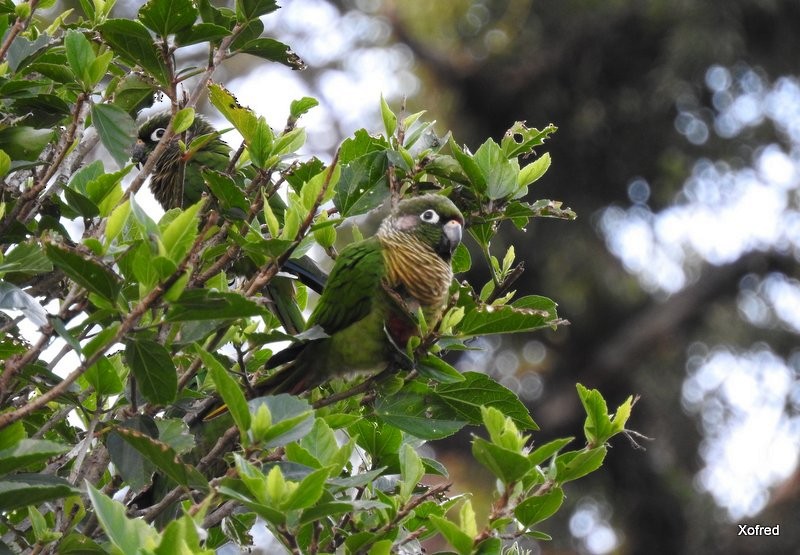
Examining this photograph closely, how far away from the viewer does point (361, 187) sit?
222 cm

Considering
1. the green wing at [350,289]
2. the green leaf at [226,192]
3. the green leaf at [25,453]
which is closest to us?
the green leaf at [25,453]

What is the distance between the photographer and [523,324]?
214cm

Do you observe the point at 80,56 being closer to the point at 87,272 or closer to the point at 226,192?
the point at 226,192

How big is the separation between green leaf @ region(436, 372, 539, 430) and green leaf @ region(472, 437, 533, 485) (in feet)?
1.33

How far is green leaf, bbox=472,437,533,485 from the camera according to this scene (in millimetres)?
1672

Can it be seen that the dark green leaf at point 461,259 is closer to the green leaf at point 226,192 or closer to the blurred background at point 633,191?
the green leaf at point 226,192

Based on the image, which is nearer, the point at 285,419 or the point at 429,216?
the point at 285,419

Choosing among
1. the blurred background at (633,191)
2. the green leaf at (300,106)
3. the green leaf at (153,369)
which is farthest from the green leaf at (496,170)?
the blurred background at (633,191)

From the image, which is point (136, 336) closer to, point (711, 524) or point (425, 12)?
point (425, 12)

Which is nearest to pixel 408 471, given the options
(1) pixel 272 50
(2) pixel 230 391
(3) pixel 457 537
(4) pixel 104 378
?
(3) pixel 457 537

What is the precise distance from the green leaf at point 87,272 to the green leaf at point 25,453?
11.0 inches

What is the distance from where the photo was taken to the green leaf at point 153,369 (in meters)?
1.72

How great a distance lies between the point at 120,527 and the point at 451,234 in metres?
1.41

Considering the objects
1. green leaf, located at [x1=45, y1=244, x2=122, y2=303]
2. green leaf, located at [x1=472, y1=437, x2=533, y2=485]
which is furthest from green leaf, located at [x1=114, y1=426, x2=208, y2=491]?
green leaf, located at [x1=472, y1=437, x2=533, y2=485]
